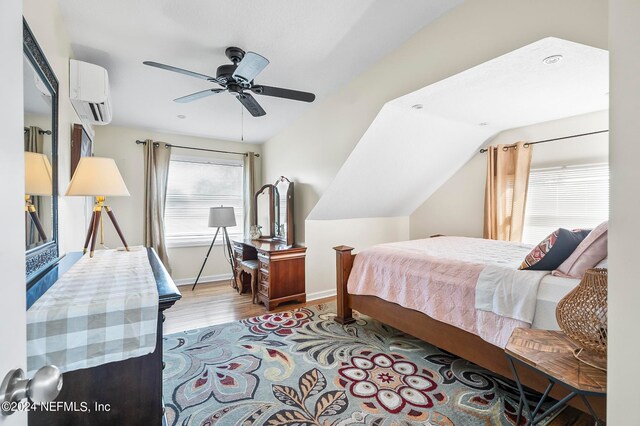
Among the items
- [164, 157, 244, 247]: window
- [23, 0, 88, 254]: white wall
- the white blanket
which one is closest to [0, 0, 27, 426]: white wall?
[23, 0, 88, 254]: white wall

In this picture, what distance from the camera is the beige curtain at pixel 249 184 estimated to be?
5.22 meters

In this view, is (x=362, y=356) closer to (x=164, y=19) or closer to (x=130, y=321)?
(x=130, y=321)

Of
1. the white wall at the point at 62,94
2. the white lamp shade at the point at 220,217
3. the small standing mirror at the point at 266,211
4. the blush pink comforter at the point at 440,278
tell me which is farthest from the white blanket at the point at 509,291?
the white lamp shade at the point at 220,217

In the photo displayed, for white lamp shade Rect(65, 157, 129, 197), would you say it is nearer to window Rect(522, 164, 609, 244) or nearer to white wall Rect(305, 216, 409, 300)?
white wall Rect(305, 216, 409, 300)

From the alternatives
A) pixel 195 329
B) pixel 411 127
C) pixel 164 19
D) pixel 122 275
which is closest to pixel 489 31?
pixel 411 127

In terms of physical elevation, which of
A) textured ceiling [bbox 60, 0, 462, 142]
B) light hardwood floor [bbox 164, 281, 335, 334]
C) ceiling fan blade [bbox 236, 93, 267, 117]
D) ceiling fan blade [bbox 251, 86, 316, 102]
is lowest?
light hardwood floor [bbox 164, 281, 335, 334]

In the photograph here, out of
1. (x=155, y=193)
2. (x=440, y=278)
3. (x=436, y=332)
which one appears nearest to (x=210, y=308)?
(x=155, y=193)

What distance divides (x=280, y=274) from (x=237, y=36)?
2501 mm

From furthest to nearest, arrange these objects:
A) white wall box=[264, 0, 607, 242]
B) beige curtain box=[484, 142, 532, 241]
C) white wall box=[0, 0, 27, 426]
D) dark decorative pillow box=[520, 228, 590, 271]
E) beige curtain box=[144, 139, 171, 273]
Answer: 1. beige curtain box=[144, 139, 171, 273]
2. beige curtain box=[484, 142, 532, 241]
3. dark decorative pillow box=[520, 228, 590, 271]
4. white wall box=[264, 0, 607, 242]
5. white wall box=[0, 0, 27, 426]

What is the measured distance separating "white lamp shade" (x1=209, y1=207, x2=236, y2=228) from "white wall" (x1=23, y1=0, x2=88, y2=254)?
1841 millimetres

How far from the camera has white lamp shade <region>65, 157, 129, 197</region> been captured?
5.69 feet

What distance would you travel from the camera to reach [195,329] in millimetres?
2939

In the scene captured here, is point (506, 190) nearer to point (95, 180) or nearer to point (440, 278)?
point (440, 278)

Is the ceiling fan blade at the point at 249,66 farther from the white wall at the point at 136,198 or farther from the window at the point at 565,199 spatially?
the window at the point at 565,199
